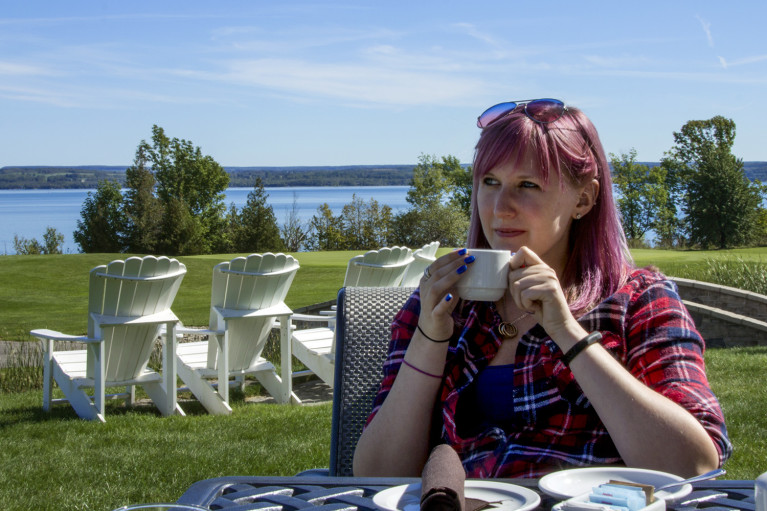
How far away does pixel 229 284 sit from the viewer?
5.72 m

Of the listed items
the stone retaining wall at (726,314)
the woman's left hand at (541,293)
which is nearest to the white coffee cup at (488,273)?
the woman's left hand at (541,293)

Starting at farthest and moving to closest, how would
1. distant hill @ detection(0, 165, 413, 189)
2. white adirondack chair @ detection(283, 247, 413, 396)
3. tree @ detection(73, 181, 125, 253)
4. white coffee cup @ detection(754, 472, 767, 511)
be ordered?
1. distant hill @ detection(0, 165, 413, 189)
2. tree @ detection(73, 181, 125, 253)
3. white adirondack chair @ detection(283, 247, 413, 396)
4. white coffee cup @ detection(754, 472, 767, 511)

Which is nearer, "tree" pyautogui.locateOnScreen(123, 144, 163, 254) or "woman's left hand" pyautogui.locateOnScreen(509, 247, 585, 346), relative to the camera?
"woman's left hand" pyautogui.locateOnScreen(509, 247, 585, 346)

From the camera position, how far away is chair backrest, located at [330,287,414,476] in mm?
1870

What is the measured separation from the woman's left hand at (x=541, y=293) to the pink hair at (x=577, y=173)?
0.27 metres

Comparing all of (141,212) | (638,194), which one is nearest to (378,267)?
(638,194)

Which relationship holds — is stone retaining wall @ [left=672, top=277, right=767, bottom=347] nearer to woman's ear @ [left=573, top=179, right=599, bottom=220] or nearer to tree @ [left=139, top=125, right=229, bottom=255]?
woman's ear @ [left=573, top=179, right=599, bottom=220]

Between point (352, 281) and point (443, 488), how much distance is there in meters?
5.48

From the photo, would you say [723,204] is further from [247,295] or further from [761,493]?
[761,493]

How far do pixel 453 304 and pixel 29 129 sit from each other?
96646mm

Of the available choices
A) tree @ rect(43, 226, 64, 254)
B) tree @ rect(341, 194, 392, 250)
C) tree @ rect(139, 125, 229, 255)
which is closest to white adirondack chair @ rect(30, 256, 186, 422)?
tree @ rect(341, 194, 392, 250)

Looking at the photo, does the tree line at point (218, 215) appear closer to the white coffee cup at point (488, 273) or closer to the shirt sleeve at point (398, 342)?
the shirt sleeve at point (398, 342)

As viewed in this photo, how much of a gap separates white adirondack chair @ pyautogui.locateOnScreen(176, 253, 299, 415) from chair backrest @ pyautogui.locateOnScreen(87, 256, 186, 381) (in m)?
0.33

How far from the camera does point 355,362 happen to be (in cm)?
192
